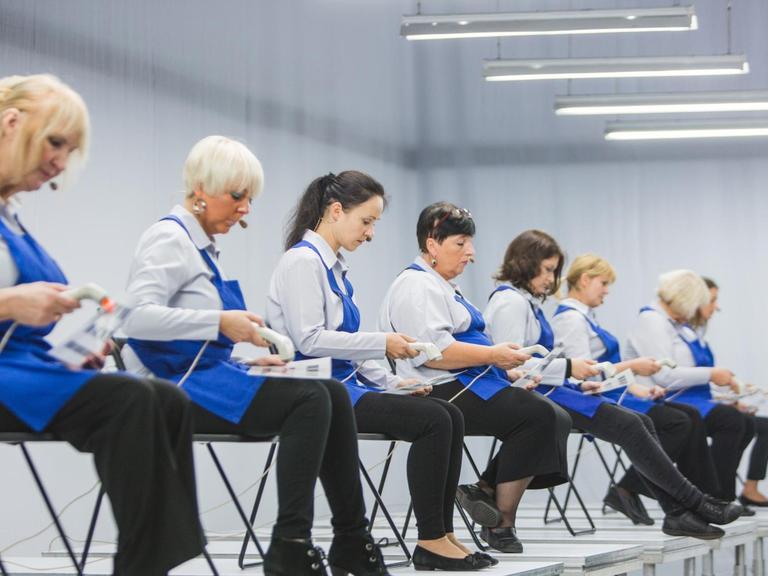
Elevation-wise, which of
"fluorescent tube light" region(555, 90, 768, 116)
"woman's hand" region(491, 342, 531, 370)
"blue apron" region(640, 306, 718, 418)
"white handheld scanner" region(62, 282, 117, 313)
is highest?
"fluorescent tube light" region(555, 90, 768, 116)

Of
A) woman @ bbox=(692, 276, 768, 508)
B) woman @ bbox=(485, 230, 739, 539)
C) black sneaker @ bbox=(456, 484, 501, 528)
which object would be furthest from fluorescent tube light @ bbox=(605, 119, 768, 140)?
black sneaker @ bbox=(456, 484, 501, 528)

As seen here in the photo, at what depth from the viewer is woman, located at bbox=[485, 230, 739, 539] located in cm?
382

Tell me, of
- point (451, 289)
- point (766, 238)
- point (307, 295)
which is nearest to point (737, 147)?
point (766, 238)

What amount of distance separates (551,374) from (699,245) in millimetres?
4163

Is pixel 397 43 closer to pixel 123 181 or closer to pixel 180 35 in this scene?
pixel 180 35

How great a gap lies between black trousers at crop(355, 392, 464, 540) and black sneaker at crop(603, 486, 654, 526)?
200 cm

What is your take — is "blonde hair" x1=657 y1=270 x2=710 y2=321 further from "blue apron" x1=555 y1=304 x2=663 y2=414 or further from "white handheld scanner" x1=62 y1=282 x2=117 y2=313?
"white handheld scanner" x1=62 y1=282 x2=117 y2=313

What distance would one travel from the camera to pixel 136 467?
1668mm

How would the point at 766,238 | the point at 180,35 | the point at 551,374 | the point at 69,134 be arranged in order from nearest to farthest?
the point at 69,134 < the point at 551,374 < the point at 180,35 < the point at 766,238

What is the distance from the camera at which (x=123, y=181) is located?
16.1 ft

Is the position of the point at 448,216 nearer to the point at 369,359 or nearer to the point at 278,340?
the point at 369,359

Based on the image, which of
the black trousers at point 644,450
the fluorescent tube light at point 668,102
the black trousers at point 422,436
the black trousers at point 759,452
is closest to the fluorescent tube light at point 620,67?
the fluorescent tube light at point 668,102

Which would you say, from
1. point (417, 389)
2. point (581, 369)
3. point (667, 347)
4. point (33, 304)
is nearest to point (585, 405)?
point (581, 369)

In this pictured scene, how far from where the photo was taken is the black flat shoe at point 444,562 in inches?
106
